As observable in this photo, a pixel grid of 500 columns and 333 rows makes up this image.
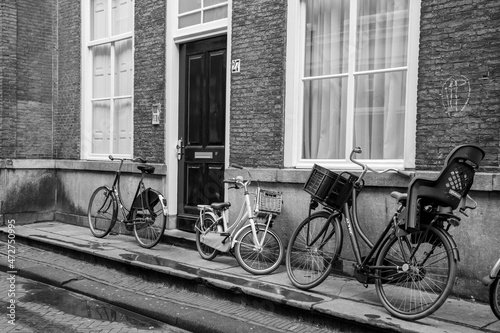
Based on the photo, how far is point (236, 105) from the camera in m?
7.64

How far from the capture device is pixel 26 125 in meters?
10.9

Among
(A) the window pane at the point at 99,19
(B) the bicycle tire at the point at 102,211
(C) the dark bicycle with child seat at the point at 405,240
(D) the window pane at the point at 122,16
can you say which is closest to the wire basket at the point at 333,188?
(C) the dark bicycle with child seat at the point at 405,240

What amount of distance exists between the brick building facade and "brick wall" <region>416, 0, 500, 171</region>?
1 cm

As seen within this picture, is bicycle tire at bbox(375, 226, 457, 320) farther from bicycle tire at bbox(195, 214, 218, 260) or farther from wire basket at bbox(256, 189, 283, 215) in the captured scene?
bicycle tire at bbox(195, 214, 218, 260)

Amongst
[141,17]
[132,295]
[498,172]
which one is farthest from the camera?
[141,17]

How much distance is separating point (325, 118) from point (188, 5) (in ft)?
10.7

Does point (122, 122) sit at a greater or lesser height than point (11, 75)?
lesser

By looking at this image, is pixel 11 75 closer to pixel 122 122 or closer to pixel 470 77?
pixel 122 122

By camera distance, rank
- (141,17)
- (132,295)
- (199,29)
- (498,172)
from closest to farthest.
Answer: (498,172) → (132,295) → (199,29) → (141,17)

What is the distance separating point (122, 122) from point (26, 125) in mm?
2402

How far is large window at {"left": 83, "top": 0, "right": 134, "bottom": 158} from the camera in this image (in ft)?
32.2

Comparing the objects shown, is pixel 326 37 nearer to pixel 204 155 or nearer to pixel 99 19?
pixel 204 155

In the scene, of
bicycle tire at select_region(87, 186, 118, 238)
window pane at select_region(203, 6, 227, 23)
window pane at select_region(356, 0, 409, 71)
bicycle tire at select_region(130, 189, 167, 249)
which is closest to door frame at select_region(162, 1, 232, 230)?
bicycle tire at select_region(130, 189, 167, 249)

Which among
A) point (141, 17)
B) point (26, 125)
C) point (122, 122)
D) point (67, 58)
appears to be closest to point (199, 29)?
point (141, 17)
